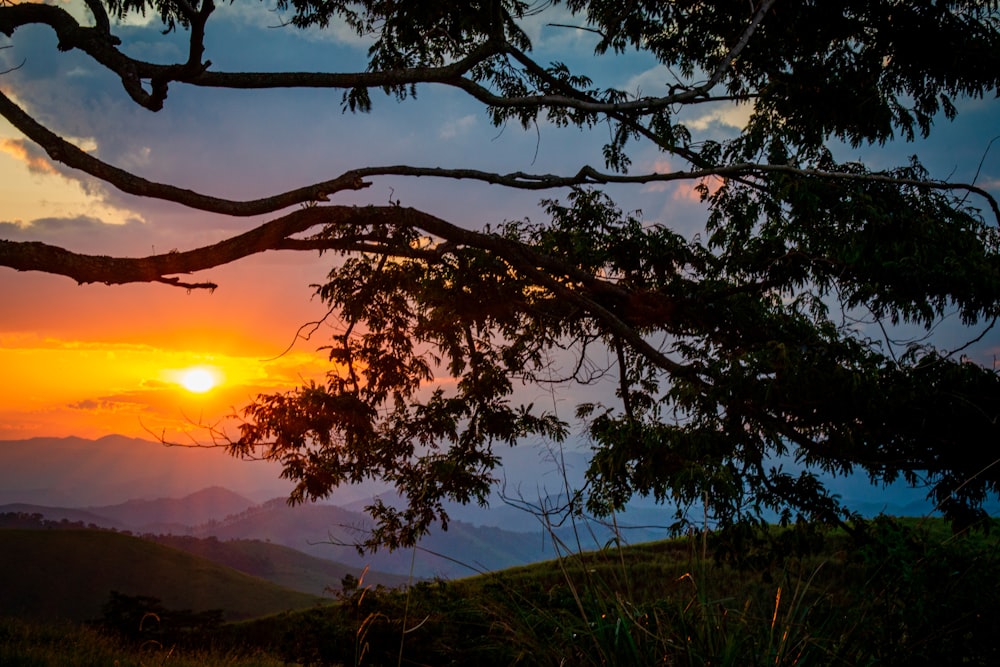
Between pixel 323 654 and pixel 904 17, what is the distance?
32.3 feet

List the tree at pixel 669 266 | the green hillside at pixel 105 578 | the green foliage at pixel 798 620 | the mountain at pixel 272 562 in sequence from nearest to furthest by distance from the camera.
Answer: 1. the green foliage at pixel 798 620
2. the tree at pixel 669 266
3. the green hillside at pixel 105 578
4. the mountain at pixel 272 562

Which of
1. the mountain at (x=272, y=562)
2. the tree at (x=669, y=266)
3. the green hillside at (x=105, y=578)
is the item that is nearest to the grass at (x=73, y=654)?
the tree at (x=669, y=266)

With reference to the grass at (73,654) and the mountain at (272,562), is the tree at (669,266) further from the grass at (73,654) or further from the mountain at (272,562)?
the mountain at (272,562)

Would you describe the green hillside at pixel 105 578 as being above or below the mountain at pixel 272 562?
above

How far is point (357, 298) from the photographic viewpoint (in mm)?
9250

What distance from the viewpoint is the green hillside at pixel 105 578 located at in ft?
105

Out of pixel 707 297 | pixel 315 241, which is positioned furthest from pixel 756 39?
pixel 315 241

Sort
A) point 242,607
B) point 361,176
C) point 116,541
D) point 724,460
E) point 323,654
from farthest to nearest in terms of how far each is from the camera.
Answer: point 116,541 < point 242,607 < point 361,176 < point 724,460 < point 323,654

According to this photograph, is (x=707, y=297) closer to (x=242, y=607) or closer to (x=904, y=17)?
(x=904, y=17)

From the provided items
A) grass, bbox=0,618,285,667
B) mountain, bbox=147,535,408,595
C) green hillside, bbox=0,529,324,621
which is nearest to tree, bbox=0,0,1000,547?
grass, bbox=0,618,285,667

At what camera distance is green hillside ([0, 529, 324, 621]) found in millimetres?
31984

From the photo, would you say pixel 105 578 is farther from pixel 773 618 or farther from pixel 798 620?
pixel 773 618

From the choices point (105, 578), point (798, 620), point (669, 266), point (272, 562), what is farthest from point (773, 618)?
point (272, 562)

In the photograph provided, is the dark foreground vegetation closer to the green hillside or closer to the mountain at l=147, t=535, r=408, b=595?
the green hillside
